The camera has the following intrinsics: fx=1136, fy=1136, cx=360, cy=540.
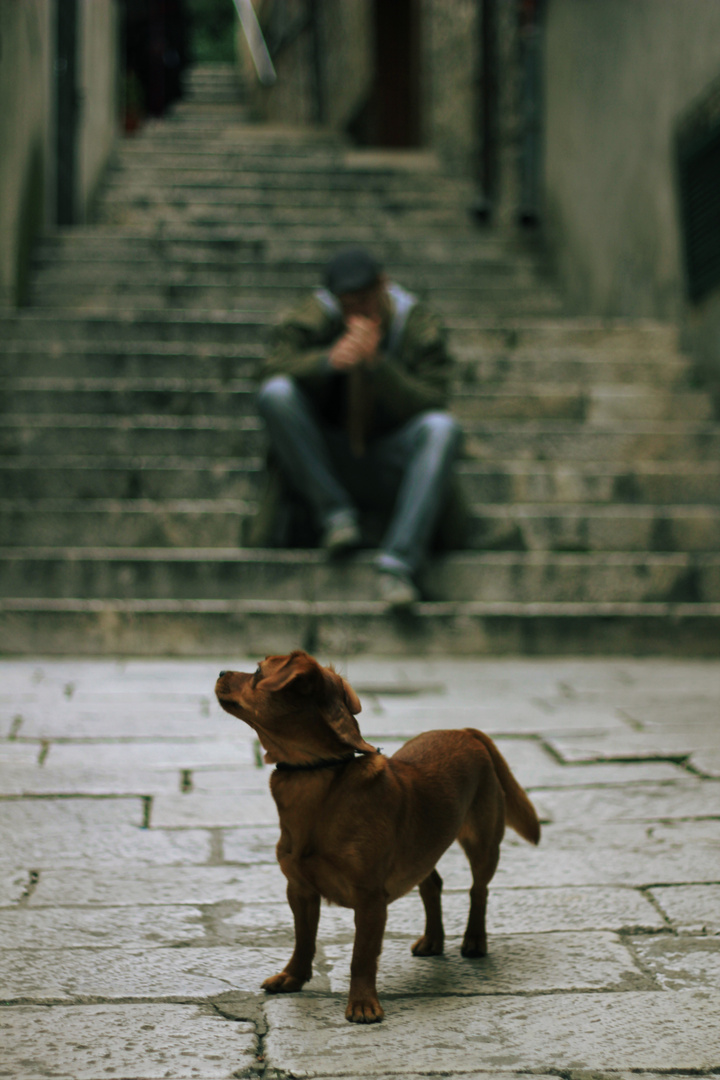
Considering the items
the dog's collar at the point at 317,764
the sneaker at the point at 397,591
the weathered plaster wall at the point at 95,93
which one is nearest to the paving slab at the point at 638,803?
the dog's collar at the point at 317,764

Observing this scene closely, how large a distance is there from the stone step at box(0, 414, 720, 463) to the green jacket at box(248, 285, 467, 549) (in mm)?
918

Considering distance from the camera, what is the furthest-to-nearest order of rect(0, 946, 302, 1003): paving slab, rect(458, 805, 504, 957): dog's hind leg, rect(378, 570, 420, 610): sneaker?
rect(378, 570, 420, 610): sneaker < rect(458, 805, 504, 957): dog's hind leg < rect(0, 946, 302, 1003): paving slab

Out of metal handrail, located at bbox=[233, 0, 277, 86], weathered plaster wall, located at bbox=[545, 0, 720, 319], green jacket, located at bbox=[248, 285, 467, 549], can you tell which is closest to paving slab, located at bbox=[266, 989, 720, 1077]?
green jacket, located at bbox=[248, 285, 467, 549]

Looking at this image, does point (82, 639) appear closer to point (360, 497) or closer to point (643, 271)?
point (360, 497)

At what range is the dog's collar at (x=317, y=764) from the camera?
1.44 meters

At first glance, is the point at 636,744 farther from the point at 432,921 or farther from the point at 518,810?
the point at 432,921

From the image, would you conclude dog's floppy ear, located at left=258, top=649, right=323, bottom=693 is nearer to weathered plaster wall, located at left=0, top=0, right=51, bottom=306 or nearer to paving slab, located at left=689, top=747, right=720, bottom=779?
paving slab, located at left=689, top=747, right=720, bottom=779

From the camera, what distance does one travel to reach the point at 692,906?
187cm

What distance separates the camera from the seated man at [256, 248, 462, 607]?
432cm

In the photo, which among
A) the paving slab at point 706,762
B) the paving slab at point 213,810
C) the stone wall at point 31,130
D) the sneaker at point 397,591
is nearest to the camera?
the paving slab at point 213,810

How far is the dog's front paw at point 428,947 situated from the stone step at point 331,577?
2785 mm

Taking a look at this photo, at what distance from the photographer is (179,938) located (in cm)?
175

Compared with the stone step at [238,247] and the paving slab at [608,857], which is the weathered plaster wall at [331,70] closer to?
the stone step at [238,247]

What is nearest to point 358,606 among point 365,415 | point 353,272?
point 365,415
